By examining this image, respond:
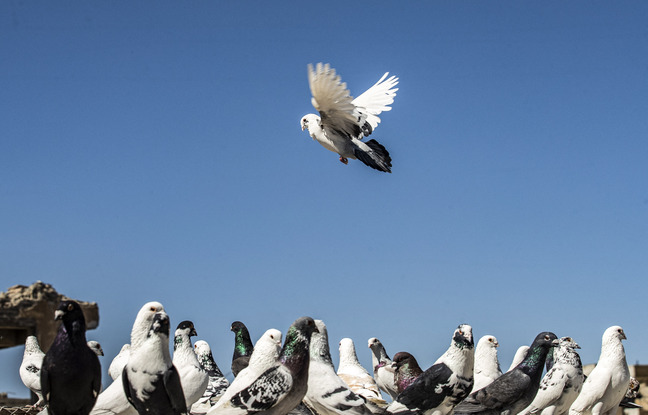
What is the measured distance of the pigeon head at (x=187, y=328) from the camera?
8852 mm

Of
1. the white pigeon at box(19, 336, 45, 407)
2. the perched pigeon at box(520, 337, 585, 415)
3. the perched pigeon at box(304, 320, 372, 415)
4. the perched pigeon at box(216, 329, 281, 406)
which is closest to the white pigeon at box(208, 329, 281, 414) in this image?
the perched pigeon at box(216, 329, 281, 406)

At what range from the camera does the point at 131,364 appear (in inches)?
252

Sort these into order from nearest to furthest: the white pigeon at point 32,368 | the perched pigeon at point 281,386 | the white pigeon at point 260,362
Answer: the perched pigeon at point 281,386, the white pigeon at point 260,362, the white pigeon at point 32,368

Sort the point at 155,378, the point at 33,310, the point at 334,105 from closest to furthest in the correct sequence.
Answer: the point at 155,378, the point at 334,105, the point at 33,310

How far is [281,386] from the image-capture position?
7020 millimetres

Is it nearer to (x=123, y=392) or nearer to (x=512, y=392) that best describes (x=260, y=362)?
(x=123, y=392)

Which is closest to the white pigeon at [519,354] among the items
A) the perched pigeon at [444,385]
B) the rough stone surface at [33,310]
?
the perched pigeon at [444,385]

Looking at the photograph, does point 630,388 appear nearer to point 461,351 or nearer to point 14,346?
point 461,351

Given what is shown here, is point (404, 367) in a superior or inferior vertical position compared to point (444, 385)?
superior

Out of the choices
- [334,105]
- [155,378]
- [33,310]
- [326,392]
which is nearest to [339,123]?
[334,105]

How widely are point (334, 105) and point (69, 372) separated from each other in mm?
6509

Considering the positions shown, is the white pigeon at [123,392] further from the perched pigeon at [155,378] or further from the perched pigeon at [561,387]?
the perched pigeon at [561,387]

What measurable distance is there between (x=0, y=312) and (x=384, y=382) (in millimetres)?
17984

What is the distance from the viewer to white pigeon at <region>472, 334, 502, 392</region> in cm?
1018
